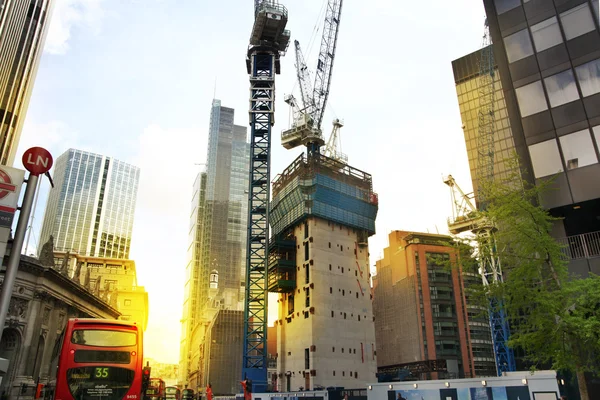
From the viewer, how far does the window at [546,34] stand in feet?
101

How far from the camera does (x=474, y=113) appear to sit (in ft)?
470

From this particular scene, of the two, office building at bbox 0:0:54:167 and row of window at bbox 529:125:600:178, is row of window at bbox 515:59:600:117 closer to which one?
row of window at bbox 529:125:600:178

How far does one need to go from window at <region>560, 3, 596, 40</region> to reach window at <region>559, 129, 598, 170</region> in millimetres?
7026

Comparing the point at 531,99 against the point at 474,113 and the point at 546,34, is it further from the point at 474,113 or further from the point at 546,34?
the point at 474,113

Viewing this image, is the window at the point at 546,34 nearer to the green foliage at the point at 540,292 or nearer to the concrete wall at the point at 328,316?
the green foliage at the point at 540,292

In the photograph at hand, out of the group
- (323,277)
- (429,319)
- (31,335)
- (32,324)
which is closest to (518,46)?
(32,324)

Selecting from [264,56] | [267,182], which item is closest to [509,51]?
[267,182]

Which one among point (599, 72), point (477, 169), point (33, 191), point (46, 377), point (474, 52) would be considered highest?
point (474, 52)

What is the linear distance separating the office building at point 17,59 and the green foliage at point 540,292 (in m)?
62.8

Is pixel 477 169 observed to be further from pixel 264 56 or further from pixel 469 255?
pixel 469 255

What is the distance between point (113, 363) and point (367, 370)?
66.4 metres

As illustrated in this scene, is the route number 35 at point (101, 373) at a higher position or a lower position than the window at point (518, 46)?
lower

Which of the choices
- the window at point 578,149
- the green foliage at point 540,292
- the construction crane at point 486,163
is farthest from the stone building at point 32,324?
the construction crane at point 486,163

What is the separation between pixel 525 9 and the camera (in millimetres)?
32688
